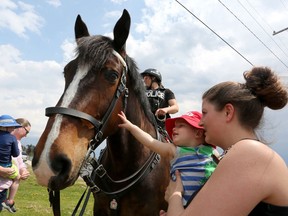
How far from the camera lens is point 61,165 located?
99.3 inches

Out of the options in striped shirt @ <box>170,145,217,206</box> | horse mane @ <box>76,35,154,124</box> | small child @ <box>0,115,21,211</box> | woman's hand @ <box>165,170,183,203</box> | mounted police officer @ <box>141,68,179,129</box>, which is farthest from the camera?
small child @ <box>0,115,21,211</box>

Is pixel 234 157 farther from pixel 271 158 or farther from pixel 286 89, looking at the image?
pixel 286 89

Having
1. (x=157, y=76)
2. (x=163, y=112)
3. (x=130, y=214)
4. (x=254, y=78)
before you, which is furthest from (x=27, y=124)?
(x=254, y=78)

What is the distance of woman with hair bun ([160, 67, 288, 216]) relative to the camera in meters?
1.70

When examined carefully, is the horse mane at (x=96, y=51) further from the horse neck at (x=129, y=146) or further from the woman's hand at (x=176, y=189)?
the woman's hand at (x=176, y=189)

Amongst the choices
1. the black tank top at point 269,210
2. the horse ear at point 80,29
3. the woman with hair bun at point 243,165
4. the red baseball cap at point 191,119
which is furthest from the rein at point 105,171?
the black tank top at point 269,210

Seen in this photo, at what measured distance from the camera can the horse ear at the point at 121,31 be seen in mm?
3596

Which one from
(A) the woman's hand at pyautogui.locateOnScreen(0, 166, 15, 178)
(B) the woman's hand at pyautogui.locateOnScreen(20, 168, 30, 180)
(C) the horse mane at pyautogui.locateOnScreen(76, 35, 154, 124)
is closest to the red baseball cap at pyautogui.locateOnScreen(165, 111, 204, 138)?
(C) the horse mane at pyautogui.locateOnScreen(76, 35, 154, 124)

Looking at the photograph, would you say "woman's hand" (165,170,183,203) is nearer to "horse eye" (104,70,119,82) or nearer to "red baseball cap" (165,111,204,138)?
"red baseball cap" (165,111,204,138)

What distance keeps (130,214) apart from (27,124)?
6155 millimetres

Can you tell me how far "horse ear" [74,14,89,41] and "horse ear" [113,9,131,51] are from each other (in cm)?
69

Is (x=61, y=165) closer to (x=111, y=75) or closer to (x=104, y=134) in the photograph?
(x=104, y=134)

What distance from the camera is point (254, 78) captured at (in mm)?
2135

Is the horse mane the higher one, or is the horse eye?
the horse mane
